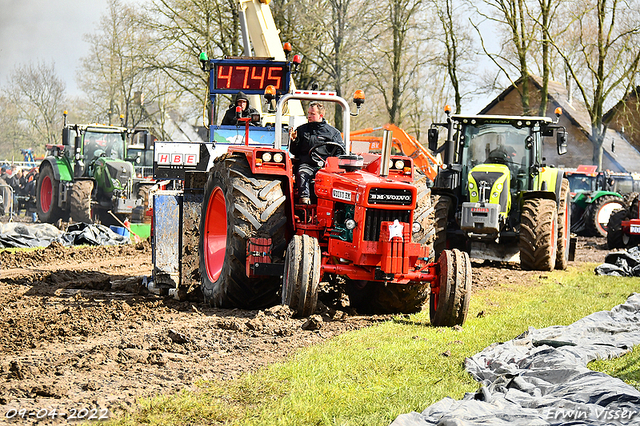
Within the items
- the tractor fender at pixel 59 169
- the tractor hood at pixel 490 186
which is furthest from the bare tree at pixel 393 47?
the tractor hood at pixel 490 186

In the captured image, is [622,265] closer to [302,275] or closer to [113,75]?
[302,275]

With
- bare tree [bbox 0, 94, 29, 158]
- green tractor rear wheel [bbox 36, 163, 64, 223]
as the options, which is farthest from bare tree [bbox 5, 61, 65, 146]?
green tractor rear wheel [bbox 36, 163, 64, 223]

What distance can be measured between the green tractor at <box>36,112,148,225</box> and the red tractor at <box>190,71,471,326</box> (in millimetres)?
12108

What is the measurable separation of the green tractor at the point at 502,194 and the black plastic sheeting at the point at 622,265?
0.77 metres

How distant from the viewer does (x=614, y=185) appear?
79.8 feet

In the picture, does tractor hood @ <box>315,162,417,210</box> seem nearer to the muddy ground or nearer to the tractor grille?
the tractor grille

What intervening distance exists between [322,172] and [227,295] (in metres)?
1.51

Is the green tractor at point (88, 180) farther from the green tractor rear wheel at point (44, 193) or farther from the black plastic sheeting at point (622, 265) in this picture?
the black plastic sheeting at point (622, 265)

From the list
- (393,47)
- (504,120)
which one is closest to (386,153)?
(504,120)

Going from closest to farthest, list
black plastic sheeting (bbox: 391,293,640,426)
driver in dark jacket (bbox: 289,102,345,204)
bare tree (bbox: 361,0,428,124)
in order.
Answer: black plastic sheeting (bbox: 391,293,640,426)
driver in dark jacket (bbox: 289,102,345,204)
bare tree (bbox: 361,0,428,124)

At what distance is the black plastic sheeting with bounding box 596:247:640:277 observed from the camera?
40.8ft

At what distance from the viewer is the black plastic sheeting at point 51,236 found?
14906 millimetres

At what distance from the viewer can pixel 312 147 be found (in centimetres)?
774

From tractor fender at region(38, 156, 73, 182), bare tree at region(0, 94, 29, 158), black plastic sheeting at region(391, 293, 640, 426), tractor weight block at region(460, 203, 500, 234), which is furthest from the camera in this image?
bare tree at region(0, 94, 29, 158)
